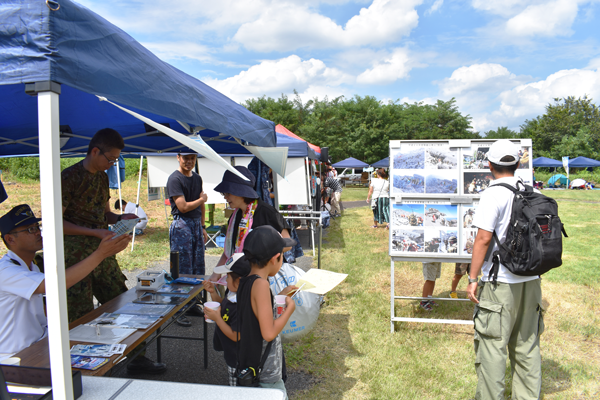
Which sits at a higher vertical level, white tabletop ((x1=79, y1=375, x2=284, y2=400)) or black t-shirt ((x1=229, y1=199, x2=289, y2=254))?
black t-shirt ((x1=229, y1=199, x2=289, y2=254))

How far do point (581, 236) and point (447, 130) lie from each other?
29.3 meters

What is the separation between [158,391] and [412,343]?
10.0 ft

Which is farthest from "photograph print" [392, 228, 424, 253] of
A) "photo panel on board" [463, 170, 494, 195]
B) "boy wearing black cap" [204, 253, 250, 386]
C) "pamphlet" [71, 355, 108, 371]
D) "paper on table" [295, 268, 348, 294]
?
"pamphlet" [71, 355, 108, 371]

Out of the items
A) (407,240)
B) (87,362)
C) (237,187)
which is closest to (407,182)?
(407,240)

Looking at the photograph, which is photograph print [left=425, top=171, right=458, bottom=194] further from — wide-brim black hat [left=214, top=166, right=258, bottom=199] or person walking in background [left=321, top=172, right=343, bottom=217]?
person walking in background [left=321, top=172, right=343, bottom=217]

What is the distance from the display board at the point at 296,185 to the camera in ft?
26.0

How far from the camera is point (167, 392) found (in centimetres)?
144

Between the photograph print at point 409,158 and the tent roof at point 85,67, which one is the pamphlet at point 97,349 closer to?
the tent roof at point 85,67

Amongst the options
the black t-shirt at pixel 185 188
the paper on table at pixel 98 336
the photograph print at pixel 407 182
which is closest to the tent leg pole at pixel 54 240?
the paper on table at pixel 98 336

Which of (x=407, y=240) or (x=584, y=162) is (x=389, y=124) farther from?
(x=407, y=240)

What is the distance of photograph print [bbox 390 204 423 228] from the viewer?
3840 millimetres

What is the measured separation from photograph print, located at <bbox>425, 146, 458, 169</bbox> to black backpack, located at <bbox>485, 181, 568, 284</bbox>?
→ 138 cm

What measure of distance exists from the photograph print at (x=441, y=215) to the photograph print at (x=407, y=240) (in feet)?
0.52

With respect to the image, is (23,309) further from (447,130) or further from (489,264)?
(447,130)
